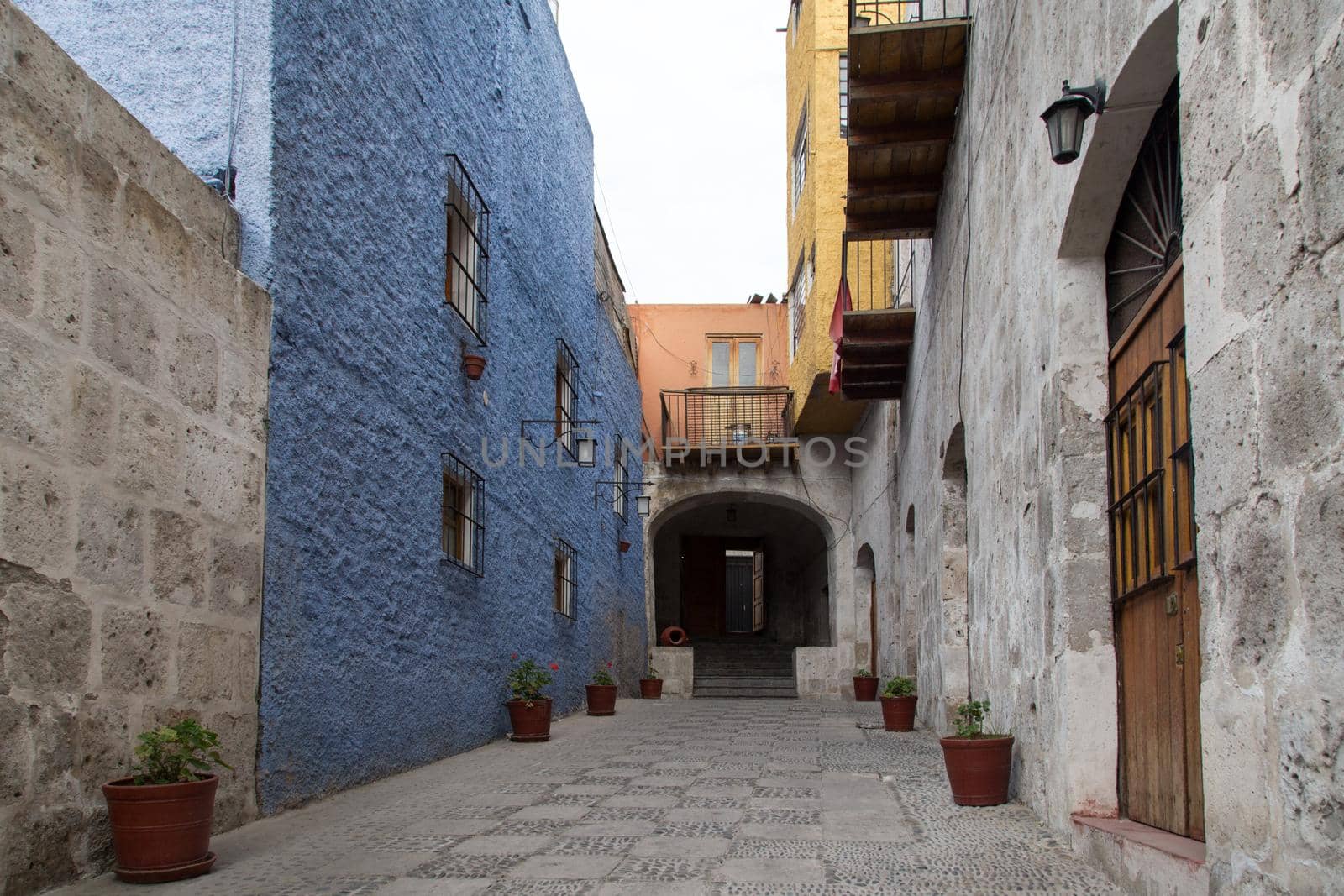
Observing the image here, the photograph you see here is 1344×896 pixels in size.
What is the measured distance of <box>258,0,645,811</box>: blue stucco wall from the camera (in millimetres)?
5312

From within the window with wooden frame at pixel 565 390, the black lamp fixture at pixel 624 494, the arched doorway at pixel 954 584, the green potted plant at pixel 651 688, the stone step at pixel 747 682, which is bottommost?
the stone step at pixel 747 682

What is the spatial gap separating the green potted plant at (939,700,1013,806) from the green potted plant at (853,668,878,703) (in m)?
8.80

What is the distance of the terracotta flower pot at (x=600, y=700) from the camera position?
11656mm

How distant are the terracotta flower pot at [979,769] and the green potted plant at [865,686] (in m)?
8.80

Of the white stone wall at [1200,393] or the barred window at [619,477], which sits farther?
the barred window at [619,477]

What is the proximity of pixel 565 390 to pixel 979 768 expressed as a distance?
798cm

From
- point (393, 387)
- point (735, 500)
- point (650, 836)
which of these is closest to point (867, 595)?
point (735, 500)

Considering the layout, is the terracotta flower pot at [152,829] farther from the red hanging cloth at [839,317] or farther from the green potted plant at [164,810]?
the red hanging cloth at [839,317]

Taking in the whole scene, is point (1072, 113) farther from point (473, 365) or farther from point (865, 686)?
point (865, 686)

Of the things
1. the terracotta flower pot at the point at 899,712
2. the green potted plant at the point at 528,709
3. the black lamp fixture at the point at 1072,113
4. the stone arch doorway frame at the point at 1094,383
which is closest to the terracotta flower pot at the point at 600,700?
the green potted plant at the point at 528,709

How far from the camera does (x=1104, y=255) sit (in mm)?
4449

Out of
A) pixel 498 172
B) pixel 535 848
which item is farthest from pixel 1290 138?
pixel 498 172

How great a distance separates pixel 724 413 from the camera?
1969cm

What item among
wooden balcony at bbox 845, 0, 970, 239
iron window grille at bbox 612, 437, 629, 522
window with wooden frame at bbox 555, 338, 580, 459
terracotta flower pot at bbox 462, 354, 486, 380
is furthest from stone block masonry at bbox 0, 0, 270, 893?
iron window grille at bbox 612, 437, 629, 522
